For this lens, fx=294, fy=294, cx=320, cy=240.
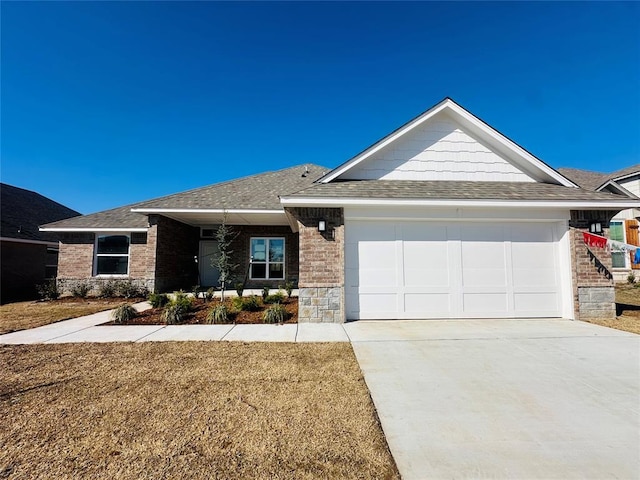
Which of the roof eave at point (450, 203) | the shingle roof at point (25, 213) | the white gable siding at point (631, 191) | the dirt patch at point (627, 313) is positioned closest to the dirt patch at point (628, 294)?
the dirt patch at point (627, 313)

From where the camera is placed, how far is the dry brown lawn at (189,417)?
2.41 m

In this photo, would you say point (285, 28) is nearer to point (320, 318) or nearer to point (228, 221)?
point (228, 221)

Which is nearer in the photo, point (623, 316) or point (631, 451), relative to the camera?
point (631, 451)

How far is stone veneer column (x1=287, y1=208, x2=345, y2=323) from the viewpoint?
7.50 m

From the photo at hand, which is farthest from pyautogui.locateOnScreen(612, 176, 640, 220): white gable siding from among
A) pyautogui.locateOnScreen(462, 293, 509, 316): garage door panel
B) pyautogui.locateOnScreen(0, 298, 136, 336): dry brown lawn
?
pyautogui.locateOnScreen(0, 298, 136, 336): dry brown lawn

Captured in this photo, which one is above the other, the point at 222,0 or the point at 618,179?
the point at 222,0

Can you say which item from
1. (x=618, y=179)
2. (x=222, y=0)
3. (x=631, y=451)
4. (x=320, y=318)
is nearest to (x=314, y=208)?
(x=320, y=318)

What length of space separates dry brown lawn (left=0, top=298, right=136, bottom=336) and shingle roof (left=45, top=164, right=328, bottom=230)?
333 centimetres

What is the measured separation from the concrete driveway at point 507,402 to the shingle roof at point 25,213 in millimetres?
18710

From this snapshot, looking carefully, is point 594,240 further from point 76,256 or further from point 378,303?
point 76,256

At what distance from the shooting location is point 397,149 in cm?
882

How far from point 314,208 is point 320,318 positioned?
2831 mm

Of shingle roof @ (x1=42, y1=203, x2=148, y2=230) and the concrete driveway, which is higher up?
shingle roof @ (x1=42, y1=203, x2=148, y2=230)

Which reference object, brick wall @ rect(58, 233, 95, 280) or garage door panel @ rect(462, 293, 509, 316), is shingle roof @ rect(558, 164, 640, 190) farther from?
brick wall @ rect(58, 233, 95, 280)
